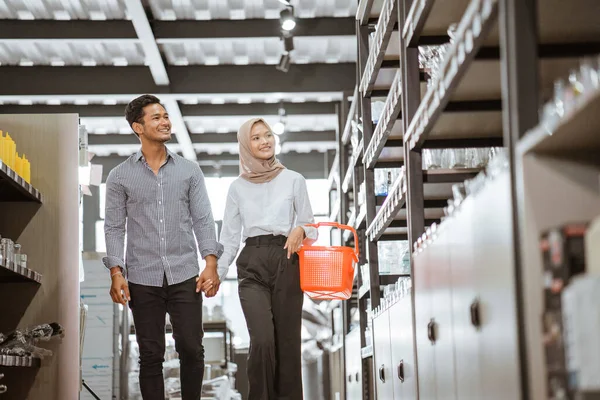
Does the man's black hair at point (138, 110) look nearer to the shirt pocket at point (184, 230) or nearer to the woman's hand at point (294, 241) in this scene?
the shirt pocket at point (184, 230)

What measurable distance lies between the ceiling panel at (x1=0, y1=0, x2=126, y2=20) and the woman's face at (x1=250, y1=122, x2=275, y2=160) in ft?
14.9

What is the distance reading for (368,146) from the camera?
5.81m

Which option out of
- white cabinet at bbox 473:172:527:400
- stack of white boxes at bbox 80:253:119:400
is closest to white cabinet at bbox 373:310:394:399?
white cabinet at bbox 473:172:527:400

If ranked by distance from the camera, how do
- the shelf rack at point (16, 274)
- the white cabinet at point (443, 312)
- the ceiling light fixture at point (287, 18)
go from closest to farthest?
the white cabinet at point (443, 312)
the shelf rack at point (16, 274)
the ceiling light fixture at point (287, 18)

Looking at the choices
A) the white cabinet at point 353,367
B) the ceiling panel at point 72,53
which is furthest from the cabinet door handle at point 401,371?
the ceiling panel at point 72,53

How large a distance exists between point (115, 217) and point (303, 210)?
1028 millimetres

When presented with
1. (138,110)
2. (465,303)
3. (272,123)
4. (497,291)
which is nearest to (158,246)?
(138,110)

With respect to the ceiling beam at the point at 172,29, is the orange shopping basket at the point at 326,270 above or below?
below

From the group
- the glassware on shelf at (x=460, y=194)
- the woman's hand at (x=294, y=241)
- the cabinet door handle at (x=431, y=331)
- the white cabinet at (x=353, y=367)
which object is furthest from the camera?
the white cabinet at (x=353, y=367)

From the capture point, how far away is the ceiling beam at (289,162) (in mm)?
14750

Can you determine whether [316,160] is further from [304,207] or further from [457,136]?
[457,136]

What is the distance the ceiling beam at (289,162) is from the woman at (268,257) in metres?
9.93

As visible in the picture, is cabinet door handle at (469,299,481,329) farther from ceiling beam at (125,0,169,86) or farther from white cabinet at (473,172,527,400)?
ceiling beam at (125,0,169,86)

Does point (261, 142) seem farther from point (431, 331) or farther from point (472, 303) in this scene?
point (472, 303)
